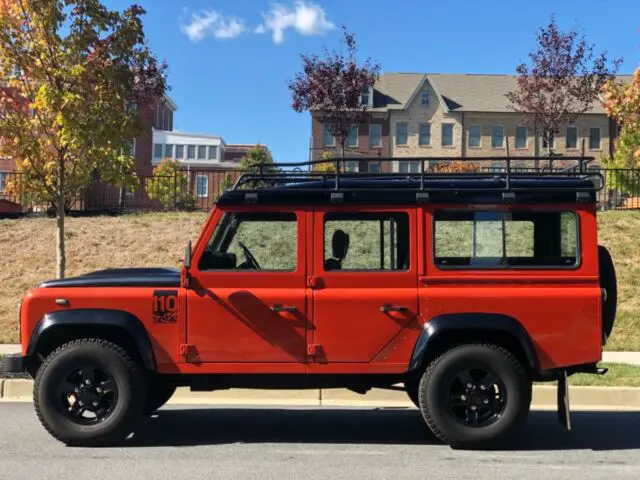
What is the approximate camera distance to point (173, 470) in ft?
15.9

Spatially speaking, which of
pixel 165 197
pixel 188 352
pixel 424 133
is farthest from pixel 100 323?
pixel 424 133

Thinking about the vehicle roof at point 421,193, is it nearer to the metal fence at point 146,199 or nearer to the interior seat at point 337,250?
the interior seat at point 337,250

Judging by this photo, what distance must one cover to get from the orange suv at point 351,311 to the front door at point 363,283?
0.5 inches

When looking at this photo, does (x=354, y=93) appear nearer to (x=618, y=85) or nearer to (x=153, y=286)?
(x=618, y=85)

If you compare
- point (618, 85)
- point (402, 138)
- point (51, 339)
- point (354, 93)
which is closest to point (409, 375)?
point (51, 339)

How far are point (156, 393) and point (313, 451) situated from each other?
1753 millimetres

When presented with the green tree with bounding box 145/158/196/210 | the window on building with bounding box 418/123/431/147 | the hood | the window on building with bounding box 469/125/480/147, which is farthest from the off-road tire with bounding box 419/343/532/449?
the window on building with bounding box 469/125/480/147

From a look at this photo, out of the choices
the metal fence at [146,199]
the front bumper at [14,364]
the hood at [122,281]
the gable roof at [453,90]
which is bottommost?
the front bumper at [14,364]

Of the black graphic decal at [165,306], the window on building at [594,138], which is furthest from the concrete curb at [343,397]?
the window on building at [594,138]

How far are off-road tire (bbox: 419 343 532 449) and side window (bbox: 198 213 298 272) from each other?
57.8 inches

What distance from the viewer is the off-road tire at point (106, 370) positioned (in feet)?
17.4

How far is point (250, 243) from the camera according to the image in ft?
18.4

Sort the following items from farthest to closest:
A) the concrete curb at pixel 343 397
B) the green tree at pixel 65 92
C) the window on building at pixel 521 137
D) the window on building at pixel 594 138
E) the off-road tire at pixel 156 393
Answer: the window on building at pixel 521 137
the window on building at pixel 594 138
the green tree at pixel 65 92
the concrete curb at pixel 343 397
the off-road tire at pixel 156 393

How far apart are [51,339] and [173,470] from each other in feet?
5.26
